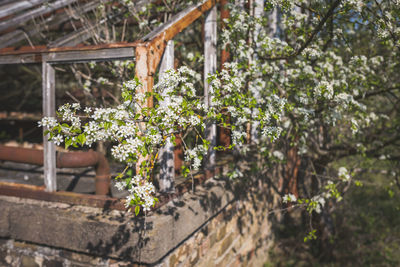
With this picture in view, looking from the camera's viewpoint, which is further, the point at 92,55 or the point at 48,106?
the point at 48,106

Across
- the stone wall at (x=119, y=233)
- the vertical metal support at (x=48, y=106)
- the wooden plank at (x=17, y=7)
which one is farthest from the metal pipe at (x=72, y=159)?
the wooden plank at (x=17, y=7)

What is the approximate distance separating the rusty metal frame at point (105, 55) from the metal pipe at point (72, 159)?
0.89ft

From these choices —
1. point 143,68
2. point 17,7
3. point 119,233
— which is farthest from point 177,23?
point 17,7

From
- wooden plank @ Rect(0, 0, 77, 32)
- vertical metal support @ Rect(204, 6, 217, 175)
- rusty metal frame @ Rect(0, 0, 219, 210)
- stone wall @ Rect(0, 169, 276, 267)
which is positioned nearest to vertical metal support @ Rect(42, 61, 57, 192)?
rusty metal frame @ Rect(0, 0, 219, 210)

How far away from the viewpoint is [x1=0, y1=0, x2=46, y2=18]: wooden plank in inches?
139

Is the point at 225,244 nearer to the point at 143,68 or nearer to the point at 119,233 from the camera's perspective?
the point at 119,233

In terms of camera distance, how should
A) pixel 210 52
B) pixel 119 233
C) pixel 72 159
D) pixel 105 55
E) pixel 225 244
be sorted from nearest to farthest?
1. pixel 119 233
2. pixel 105 55
3. pixel 72 159
4. pixel 210 52
5. pixel 225 244

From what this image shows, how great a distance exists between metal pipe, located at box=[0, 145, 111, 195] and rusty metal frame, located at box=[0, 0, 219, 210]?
27cm

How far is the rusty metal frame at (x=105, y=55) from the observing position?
7.44 ft

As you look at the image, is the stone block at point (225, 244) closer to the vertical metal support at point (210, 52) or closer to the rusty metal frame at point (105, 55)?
the vertical metal support at point (210, 52)

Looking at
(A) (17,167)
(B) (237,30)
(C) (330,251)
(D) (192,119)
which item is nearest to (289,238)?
(C) (330,251)

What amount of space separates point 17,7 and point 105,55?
81.9 inches

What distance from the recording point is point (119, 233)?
225 centimetres

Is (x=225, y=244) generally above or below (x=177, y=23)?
below
